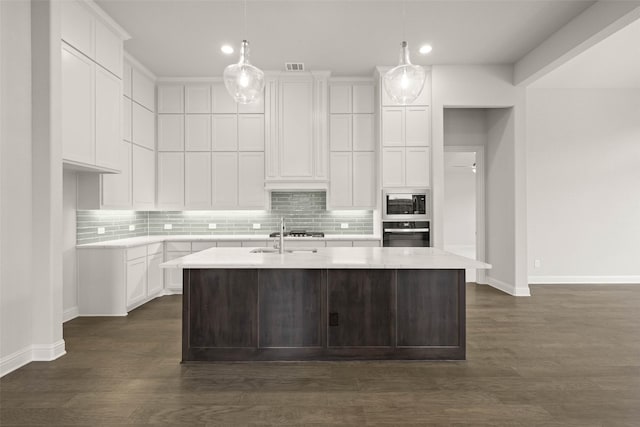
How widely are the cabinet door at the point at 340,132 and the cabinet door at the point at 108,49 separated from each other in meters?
2.98

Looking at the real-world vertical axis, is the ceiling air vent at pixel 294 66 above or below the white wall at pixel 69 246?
above

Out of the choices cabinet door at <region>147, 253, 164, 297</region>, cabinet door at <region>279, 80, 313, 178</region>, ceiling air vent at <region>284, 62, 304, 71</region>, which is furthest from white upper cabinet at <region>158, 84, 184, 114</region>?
cabinet door at <region>147, 253, 164, 297</region>

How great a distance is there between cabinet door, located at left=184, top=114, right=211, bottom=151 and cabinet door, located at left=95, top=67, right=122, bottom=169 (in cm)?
164

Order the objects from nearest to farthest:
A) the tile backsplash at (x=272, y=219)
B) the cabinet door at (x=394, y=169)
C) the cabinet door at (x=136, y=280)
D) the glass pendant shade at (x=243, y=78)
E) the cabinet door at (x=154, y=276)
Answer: the glass pendant shade at (x=243, y=78) < the cabinet door at (x=136, y=280) < the cabinet door at (x=154, y=276) < the cabinet door at (x=394, y=169) < the tile backsplash at (x=272, y=219)

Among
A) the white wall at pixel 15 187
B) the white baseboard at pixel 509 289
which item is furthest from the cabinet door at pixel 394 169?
the white wall at pixel 15 187

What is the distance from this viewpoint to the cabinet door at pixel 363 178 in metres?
6.17

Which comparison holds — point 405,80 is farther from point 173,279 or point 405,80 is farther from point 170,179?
point 173,279

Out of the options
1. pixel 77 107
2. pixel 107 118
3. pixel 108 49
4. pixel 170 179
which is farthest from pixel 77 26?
pixel 170 179

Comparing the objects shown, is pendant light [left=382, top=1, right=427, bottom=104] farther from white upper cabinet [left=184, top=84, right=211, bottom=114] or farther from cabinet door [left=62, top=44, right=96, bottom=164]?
white upper cabinet [left=184, top=84, right=211, bottom=114]

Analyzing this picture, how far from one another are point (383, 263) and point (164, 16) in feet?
11.8

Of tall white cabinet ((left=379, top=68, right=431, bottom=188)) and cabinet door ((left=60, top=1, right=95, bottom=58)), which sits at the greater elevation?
cabinet door ((left=60, top=1, right=95, bottom=58))

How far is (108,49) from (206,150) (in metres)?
2.11

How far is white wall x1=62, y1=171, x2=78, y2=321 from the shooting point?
15.0ft

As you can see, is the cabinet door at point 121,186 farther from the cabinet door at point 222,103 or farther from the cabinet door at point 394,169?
the cabinet door at point 394,169
